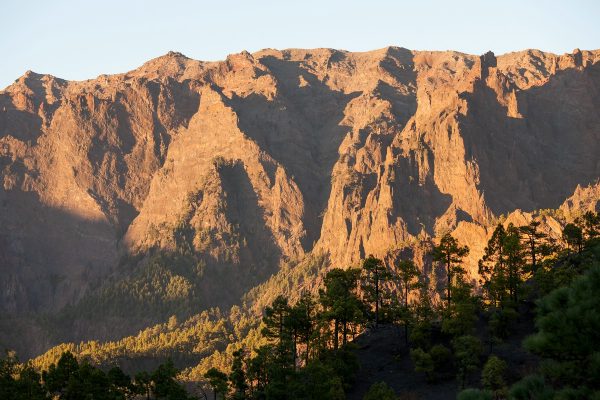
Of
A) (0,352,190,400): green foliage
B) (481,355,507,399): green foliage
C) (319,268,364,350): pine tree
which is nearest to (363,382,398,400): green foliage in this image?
(481,355,507,399): green foliage

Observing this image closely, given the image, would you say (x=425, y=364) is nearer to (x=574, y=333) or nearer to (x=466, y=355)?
(x=466, y=355)

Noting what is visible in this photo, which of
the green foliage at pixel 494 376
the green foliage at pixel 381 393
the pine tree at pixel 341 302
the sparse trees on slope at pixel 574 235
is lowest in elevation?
the green foliage at pixel 381 393

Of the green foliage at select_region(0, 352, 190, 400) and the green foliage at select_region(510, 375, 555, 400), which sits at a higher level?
the green foliage at select_region(0, 352, 190, 400)

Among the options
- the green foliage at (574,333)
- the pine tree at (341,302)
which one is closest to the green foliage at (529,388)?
the green foliage at (574,333)

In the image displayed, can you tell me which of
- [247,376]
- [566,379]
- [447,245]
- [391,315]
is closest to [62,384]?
[247,376]

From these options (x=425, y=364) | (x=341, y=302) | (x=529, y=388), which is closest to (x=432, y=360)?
(x=425, y=364)

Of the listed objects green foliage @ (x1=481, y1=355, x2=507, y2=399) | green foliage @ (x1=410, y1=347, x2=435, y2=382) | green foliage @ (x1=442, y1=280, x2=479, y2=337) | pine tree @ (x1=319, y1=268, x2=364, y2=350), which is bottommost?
green foliage @ (x1=481, y1=355, x2=507, y2=399)

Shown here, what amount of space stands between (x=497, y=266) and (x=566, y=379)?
250 ft

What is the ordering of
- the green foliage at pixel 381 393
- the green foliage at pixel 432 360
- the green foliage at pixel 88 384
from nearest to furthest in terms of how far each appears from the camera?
the green foliage at pixel 381 393 → the green foliage at pixel 432 360 → the green foliage at pixel 88 384

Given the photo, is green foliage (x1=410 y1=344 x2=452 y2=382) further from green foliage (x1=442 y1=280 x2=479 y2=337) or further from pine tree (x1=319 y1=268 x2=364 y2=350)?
pine tree (x1=319 y1=268 x2=364 y2=350)

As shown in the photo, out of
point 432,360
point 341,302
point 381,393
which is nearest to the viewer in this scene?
point 381,393

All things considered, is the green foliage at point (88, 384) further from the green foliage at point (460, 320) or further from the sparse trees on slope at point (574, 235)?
the sparse trees on slope at point (574, 235)

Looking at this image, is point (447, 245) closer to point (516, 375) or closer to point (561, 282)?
point (561, 282)

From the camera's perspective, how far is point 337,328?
111500 mm
